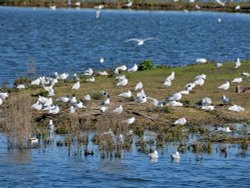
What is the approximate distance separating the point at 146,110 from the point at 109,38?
116 ft

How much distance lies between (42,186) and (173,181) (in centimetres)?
242

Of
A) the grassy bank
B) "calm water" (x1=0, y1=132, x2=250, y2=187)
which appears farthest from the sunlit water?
the grassy bank

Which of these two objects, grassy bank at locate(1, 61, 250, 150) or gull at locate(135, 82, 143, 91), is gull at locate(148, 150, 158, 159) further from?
gull at locate(135, 82, 143, 91)

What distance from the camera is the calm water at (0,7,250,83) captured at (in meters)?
41.7

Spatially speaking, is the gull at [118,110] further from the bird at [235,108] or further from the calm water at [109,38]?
the calm water at [109,38]

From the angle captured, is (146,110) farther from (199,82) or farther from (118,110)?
(199,82)

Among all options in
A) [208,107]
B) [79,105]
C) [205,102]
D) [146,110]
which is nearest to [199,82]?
[205,102]

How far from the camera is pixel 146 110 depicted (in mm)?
23109

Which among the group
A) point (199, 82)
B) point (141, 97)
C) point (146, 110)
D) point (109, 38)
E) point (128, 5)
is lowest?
point (146, 110)

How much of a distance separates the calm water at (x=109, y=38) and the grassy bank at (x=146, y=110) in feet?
21.2

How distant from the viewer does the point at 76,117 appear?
2153 cm

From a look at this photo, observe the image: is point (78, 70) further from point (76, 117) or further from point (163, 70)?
point (76, 117)

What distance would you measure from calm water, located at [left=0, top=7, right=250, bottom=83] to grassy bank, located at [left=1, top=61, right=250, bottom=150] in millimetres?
6477

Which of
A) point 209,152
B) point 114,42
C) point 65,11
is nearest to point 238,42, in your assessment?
point 114,42
